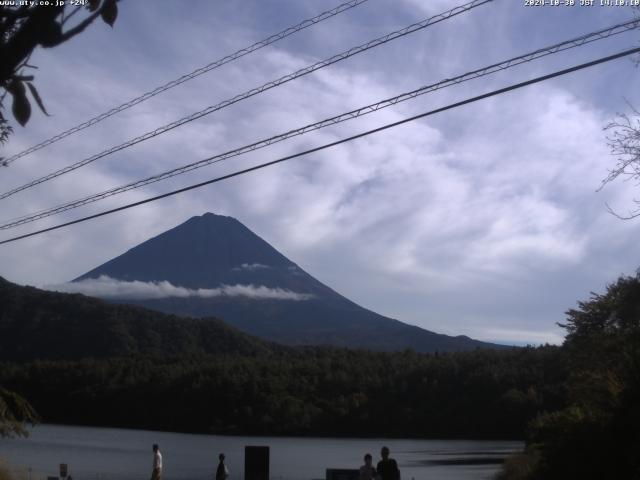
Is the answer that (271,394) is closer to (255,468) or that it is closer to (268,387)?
(268,387)

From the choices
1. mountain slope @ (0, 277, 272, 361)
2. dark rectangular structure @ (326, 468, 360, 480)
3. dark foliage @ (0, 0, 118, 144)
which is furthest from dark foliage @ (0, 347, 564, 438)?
dark foliage @ (0, 0, 118, 144)

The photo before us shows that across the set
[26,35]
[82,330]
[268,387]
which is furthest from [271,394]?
[26,35]

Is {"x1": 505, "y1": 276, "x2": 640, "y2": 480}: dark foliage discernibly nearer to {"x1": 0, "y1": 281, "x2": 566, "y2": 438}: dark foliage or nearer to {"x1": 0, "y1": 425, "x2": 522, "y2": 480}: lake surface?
{"x1": 0, "y1": 425, "x2": 522, "y2": 480}: lake surface

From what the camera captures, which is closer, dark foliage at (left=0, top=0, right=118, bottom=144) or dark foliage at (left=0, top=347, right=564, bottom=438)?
dark foliage at (left=0, top=0, right=118, bottom=144)

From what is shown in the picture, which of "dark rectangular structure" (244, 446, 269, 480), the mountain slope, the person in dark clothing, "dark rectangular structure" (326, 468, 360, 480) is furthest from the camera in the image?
the mountain slope

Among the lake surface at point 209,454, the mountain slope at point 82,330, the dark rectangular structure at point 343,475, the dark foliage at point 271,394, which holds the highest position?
the mountain slope at point 82,330

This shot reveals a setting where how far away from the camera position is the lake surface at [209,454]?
47000mm

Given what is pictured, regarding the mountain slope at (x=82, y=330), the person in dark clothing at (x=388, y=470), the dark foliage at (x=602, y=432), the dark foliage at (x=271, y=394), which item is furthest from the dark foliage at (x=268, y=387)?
the person in dark clothing at (x=388, y=470)

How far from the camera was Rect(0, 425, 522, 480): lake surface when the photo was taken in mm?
47000

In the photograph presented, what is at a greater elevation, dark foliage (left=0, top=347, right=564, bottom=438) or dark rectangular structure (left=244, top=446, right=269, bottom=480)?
dark foliage (left=0, top=347, right=564, bottom=438)

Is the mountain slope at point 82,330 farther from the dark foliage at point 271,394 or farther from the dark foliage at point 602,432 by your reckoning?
the dark foliage at point 602,432

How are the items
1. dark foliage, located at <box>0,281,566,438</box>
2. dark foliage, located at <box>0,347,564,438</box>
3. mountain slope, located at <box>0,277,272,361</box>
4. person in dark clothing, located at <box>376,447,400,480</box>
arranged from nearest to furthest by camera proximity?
1. person in dark clothing, located at <box>376,447,400,480</box>
2. dark foliage, located at <box>0,281,566,438</box>
3. dark foliage, located at <box>0,347,564,438</box>
4. mountain slope, located at <box>0,277,272,361</box>

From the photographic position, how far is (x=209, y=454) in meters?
65.8

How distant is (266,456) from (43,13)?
581 inches
